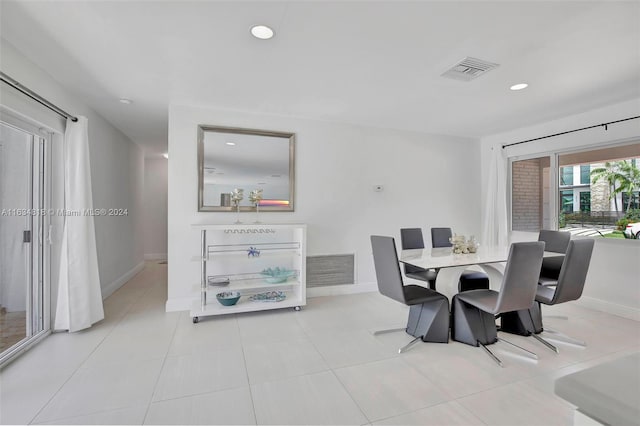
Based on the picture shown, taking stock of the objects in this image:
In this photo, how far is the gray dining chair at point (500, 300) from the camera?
88.3 inches

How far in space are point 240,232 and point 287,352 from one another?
1658 mm

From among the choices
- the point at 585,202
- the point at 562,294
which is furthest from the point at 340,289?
the point at 585,202

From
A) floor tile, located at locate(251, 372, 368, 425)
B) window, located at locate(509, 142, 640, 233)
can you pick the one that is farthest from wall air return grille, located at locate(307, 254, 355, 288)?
window, located at locate(509, 142, 640, 233)

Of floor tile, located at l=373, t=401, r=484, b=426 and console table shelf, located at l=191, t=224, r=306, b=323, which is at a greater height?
console table shelf, located at l=191, t=224, r=306, b=323

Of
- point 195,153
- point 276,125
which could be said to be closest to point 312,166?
point 276,125

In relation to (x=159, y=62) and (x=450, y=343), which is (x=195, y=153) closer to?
(x=159, y=62)

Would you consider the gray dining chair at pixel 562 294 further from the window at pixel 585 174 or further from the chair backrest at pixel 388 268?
the window at pixel 585 174

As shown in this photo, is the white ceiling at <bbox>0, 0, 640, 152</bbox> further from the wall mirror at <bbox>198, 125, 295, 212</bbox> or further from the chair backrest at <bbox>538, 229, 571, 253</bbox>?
the chair backrest at <bbox>538, 229, 571, 253</bbox>

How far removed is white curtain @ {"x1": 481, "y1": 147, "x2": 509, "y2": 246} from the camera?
4672mm

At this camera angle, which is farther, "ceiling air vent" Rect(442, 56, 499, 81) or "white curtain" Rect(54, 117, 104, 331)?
"white curtain" Rect(54, 117, 104, 331)

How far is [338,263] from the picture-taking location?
421cm

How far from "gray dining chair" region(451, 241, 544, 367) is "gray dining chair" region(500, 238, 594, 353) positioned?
29 cm

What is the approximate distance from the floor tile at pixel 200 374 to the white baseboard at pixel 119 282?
2.33 meters

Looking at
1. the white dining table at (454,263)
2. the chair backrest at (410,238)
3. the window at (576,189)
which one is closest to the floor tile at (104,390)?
the white dining table at (454,263)
